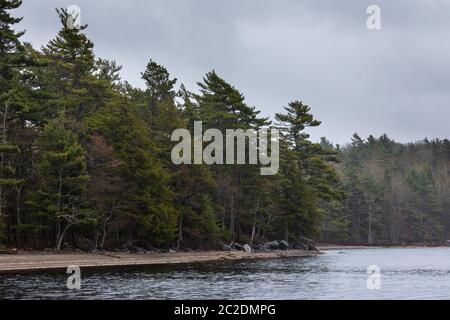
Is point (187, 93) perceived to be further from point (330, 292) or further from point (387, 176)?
point (330, 292)

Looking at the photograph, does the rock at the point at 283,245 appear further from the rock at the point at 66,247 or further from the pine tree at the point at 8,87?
the pine tree at the point at 8,87

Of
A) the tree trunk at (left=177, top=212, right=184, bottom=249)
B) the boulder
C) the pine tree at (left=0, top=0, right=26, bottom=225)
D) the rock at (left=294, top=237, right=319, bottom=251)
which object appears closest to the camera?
the pine tree at (left=0, top=0, right=26, bottom=225)

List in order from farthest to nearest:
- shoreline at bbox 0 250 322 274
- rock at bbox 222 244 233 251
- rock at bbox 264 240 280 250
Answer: rock at bbox 264 240 280 250 < rock at bbox 222 244 233 251 < shoreline at bbox 0 250 322 274

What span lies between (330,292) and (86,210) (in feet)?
90.6

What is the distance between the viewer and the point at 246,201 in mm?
78750

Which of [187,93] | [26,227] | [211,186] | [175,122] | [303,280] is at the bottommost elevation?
[303,280]

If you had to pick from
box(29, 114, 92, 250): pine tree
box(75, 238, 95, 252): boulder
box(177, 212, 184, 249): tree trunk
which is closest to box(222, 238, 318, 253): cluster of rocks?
box(177, 212, 184, 249): tree trunk

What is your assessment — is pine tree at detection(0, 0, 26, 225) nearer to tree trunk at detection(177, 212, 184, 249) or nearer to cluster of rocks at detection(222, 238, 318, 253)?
tree trunk at detection(177, 212, 184, 249)

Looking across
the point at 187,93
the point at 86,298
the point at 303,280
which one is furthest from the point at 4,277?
the point at 187,93

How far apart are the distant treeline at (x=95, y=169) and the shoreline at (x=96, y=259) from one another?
2939 mm

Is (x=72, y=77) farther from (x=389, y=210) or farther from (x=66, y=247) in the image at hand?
(x=389, y=210)

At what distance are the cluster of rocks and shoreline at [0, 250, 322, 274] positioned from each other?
479 centimetres

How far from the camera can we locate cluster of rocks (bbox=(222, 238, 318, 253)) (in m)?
74.2

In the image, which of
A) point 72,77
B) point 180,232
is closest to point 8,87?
point 72,77
